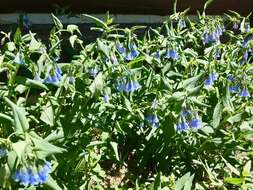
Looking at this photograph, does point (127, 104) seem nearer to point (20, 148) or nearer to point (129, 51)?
point (129, 51)

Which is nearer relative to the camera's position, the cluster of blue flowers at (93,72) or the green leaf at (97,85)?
the green leaf at (97,85)

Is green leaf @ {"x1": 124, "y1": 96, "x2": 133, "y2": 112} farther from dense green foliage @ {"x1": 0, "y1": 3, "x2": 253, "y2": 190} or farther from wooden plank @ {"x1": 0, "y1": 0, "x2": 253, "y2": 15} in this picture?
wooden plank @ {"x1": 0, "y1": 0, "x2": 253, "y2": 15}

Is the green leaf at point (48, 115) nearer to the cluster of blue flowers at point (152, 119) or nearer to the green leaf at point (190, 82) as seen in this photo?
the cluster of blue flowers at point (152, 119)

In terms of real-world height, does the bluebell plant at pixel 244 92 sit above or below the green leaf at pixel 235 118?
above

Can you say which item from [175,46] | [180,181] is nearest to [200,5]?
[175,46]

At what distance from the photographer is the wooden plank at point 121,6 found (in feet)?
17.1

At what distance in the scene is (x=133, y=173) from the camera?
3758mm

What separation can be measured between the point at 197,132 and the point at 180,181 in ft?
1.40

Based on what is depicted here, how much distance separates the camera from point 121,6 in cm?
569

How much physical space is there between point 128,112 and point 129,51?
1.28ft

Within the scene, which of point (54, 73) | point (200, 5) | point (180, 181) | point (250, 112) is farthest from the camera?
point (200, 5)

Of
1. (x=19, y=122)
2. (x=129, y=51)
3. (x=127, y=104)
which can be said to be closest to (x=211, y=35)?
(x=129, y=51)

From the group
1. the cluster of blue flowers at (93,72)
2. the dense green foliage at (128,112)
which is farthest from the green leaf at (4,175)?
the cluster of blue flowers at (93,72)

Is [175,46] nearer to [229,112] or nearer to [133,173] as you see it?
[229,112]
